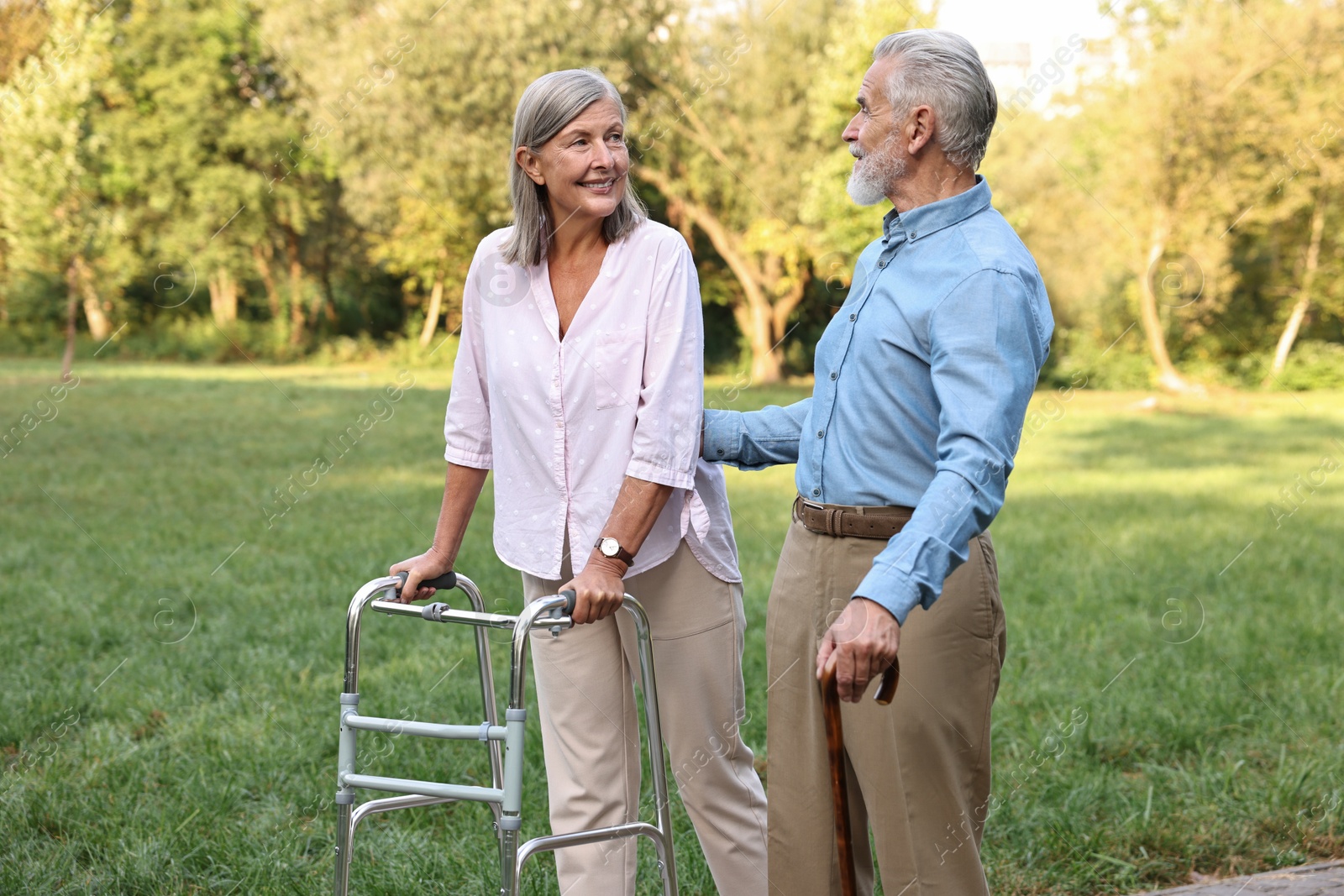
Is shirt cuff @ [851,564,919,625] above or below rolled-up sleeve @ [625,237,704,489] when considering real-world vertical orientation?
below

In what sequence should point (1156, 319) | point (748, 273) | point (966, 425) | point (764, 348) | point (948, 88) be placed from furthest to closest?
point (764, 348)
point (748, 273)
point (1156, 319)
point (948, 88)
point (966, 425)

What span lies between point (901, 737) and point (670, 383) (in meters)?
0.87

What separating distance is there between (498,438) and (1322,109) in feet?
92.9

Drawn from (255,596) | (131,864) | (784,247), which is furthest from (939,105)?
(784,247)

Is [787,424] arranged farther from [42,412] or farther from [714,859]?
[42,412]

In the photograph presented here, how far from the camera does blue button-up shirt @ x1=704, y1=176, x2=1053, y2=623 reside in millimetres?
2025

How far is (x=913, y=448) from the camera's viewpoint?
7.60ft

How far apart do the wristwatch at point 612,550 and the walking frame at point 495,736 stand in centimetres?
8

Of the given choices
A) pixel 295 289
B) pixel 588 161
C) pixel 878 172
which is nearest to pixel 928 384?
pixel 878 172

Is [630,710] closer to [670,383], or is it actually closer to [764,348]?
[670,383]

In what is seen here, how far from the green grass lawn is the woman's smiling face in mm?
2056

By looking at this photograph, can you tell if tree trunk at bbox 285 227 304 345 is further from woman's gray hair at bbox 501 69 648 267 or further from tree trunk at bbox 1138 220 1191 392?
woman's gray hair at bbox 501 69 648 267

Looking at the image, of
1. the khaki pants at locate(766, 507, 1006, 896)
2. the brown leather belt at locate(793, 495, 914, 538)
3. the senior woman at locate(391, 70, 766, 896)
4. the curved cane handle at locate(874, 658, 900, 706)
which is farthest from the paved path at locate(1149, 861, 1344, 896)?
the curved cane handle at locate(874, 658, 900, 706)

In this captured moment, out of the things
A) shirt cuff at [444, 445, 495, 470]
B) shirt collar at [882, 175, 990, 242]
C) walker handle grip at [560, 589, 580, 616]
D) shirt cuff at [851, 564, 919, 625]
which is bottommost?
walker handle grip at [560, 589, 580, 616]
